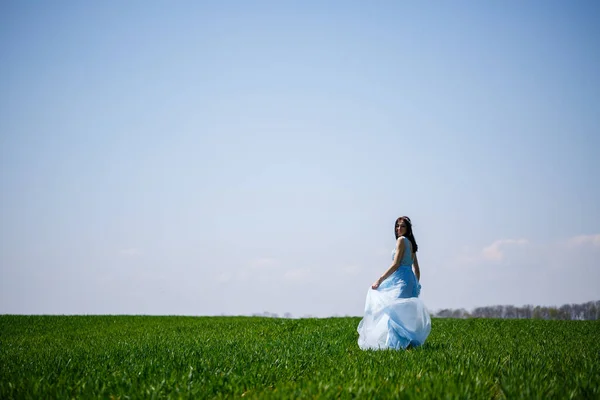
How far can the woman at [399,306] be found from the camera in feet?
36.4

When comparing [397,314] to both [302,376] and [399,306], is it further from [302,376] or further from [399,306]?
[302,376]

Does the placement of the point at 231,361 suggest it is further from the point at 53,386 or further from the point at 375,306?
the point at 375,306

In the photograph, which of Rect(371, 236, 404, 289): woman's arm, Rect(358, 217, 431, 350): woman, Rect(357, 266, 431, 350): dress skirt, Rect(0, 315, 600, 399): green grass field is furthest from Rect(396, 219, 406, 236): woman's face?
Rect(0, 315, 600, 399): green grass field

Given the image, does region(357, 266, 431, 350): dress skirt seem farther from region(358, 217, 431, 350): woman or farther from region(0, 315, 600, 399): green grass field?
region(0, 315, 600, 399): green grass field

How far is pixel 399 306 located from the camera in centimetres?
1117

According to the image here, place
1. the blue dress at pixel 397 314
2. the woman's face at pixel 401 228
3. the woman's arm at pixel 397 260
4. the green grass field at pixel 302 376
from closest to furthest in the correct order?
1. the green grass field at pixel 302 376
2. the blue dress at pixel 397 314
3. the woman's arm at pixel 397 260
4. the woman's face at pixel 401 228

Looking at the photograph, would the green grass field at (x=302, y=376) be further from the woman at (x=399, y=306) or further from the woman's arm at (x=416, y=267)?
the woman's arm at (x=416, y=267)

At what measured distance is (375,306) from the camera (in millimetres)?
11586

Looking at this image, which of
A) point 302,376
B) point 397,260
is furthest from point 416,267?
point 302,376

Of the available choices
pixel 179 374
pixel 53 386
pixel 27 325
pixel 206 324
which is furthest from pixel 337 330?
pixel 27 325

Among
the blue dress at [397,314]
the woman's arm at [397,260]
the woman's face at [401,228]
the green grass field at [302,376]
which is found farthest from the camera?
the woman's face at [401,228]

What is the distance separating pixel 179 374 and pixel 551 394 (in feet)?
16.7

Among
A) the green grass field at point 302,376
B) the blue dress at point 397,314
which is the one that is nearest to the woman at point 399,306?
the blue dress at point 397,314

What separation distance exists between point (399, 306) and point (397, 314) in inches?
7.6
